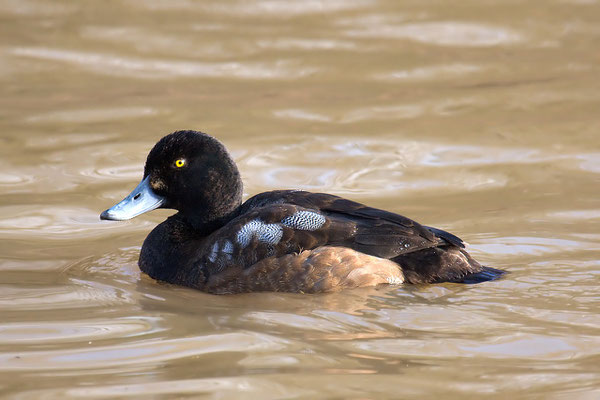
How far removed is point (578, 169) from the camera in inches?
327

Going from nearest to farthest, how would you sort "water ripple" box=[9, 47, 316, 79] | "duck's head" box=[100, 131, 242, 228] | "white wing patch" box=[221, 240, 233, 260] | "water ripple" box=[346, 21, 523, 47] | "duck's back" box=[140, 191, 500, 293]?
"duck's back" box=[140, 191, 500, 293]
"white wing patch" box=[221, 240, 233, 260]
"duck's head" box=[100, 131, 242, 228]
"water ripple" box=[9, 47, 316, 79]
"water ripple" box=[346, 21, 523, 47]

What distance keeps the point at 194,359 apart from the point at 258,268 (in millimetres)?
1144

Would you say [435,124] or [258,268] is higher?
[435,124]

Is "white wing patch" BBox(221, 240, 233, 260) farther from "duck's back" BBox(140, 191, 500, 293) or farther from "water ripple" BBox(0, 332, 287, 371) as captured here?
"water ripple" BBox(0, 332, 287, 371)

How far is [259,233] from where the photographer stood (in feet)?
18.8

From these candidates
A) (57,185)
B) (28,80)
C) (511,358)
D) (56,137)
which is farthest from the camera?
(28,80)

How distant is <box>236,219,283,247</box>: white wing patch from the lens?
5.70 m

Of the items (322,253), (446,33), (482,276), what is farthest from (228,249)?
(446,33)

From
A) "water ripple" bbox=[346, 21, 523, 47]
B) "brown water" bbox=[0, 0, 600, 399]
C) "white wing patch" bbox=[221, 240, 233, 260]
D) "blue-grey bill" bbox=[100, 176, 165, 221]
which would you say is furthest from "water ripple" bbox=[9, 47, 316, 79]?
"white wing patch" bbox=[221, 240, 233, 260]

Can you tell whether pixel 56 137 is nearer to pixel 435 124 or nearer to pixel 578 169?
pixel 435 124

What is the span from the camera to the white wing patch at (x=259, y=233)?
5695mm

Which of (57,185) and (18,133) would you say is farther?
(18,133)

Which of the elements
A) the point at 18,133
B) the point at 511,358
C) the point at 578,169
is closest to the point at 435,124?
the point at 578,169

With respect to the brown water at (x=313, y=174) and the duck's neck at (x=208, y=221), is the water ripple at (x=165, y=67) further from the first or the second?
the duck's neck at (x=208, y=221)
